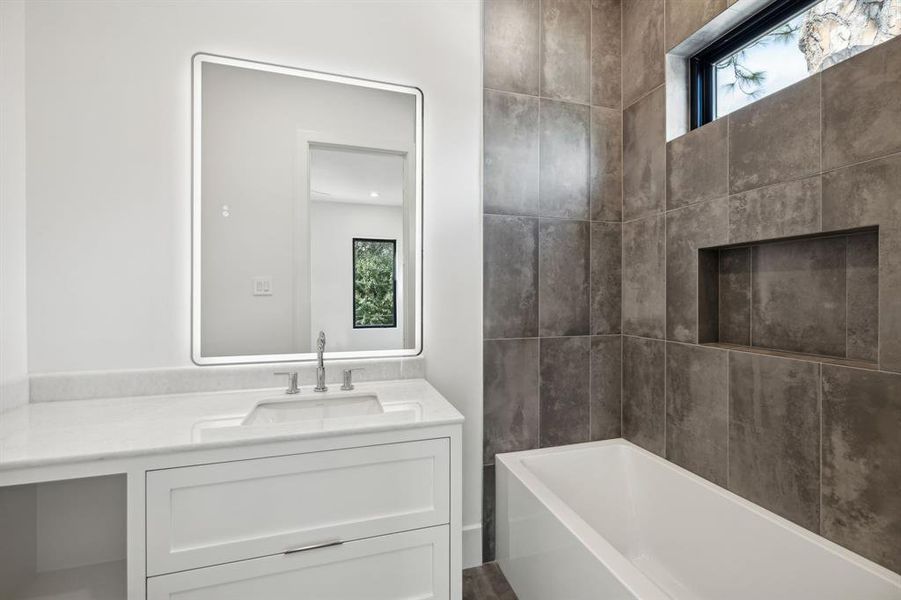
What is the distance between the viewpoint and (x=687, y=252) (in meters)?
1.64

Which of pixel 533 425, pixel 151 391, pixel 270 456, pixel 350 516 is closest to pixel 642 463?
pixel 533 425

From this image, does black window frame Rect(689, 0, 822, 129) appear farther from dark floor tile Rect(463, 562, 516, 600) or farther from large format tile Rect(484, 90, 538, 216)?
dark floor tile Rect(463, 562, 516, 600)

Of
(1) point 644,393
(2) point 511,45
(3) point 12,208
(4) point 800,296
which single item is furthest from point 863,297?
(3) point 12,208

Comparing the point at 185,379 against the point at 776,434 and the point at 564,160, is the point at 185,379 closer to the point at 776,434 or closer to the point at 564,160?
the point at 564,160

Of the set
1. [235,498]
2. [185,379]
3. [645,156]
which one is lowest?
[235,498]

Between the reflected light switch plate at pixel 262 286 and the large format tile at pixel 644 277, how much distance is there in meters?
1.63

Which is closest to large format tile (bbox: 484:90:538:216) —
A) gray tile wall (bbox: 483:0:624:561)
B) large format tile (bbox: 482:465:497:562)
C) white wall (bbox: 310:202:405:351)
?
gray tile wall (bbox: 483:0:624:561)

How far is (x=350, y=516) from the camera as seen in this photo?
1151mm

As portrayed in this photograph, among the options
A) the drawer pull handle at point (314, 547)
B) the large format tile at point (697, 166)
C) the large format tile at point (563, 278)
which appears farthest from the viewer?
the large format tile at point (563, 278)

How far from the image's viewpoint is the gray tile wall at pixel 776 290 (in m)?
1.07

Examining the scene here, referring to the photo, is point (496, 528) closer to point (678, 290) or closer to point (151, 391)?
point (678, 290)

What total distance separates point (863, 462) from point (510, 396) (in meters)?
1.13

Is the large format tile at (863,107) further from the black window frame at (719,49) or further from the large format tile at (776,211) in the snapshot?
the black window frame at (719,49)

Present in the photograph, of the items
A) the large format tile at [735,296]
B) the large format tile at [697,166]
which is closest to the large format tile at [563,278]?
the large format tile at [697,166]
